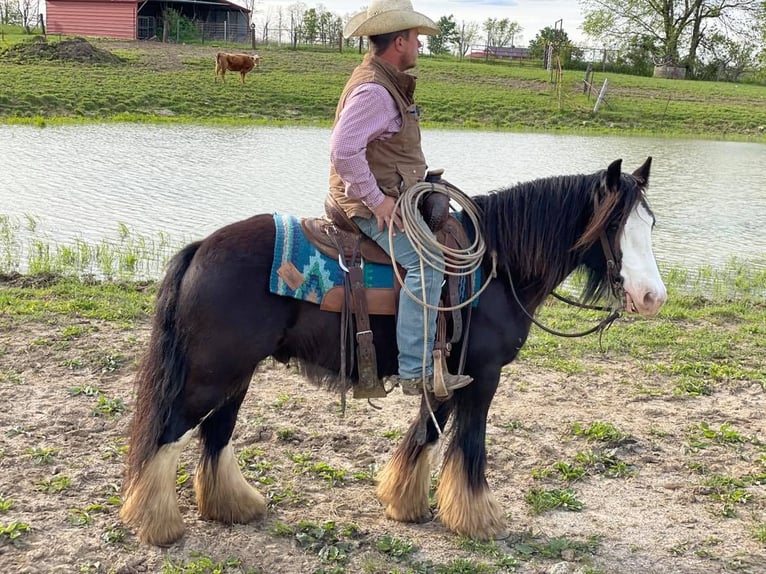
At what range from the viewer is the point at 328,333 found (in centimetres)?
368

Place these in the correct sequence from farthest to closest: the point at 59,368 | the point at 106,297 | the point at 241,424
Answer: the point at 106,297, the point at 59,368, the point at 241,424

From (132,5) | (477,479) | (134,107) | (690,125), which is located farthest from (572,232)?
(132,5)

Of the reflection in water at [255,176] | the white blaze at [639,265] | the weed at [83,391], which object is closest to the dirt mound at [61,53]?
the reflection in water at [255,176]

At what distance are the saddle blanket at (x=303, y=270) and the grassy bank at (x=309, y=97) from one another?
18326mm

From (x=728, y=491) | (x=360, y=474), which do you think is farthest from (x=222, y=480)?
(x=728, y=491)

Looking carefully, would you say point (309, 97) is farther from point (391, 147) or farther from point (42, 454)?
point (391, 147)

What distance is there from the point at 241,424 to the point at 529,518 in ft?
6.12

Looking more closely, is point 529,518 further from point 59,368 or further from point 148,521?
point 59,368

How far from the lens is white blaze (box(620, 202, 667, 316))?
3529mm

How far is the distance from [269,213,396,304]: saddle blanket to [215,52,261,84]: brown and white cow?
25.0m

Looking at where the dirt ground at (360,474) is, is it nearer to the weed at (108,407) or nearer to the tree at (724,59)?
the weed at (108,407)

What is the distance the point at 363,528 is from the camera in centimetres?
390

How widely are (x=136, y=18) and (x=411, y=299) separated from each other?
4296cm

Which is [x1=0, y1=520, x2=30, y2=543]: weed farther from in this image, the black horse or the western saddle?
the western saddle
